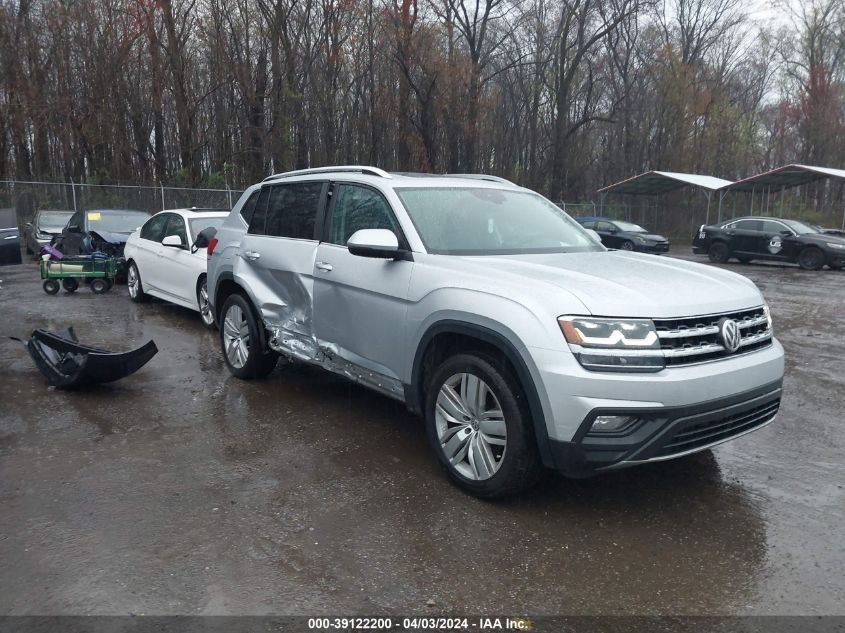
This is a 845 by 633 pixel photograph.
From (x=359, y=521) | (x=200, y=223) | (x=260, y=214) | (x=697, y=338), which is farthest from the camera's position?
(x=200, y=223)

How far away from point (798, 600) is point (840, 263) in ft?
61.6

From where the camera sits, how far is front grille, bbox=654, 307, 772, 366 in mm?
Result: 3467

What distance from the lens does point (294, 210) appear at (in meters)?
5.72

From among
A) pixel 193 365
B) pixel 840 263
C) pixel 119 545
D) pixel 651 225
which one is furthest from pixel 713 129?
pixel 119 545

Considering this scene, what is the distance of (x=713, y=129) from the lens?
139ft

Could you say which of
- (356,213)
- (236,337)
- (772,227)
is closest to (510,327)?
(356,213)

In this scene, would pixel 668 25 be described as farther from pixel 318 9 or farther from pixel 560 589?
pixel 560 589

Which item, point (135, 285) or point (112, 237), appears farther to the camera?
point (112, 237)

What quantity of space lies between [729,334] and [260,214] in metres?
4.06

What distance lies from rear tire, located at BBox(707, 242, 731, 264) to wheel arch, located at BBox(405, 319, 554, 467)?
64.6ft

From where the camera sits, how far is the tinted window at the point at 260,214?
610 cm

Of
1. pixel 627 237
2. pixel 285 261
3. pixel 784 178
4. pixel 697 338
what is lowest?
pixel 627 237

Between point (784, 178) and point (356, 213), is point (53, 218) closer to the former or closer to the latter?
point (356, 213)

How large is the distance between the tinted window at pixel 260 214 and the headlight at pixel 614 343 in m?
3.48
